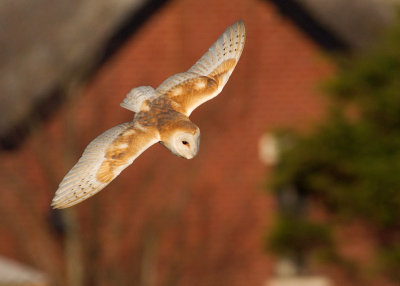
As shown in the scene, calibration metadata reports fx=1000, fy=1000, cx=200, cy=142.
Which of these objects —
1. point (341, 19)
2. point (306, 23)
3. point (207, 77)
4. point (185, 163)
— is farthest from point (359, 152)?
point (207, 77)

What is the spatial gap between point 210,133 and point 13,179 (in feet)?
7.42

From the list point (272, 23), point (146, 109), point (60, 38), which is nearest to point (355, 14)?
point (272, 23)

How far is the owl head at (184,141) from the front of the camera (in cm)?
438

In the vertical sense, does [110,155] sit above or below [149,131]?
below

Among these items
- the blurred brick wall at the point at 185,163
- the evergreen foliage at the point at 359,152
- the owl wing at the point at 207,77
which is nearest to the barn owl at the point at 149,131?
the owl wing at the point at 207,77

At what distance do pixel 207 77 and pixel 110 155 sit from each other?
29.8 inches

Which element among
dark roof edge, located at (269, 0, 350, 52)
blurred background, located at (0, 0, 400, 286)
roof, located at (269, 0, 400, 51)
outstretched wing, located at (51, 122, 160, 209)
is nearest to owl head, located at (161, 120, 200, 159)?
outstretched wing, located at (51, 122, 160, 209)

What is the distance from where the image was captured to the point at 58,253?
11.5 m

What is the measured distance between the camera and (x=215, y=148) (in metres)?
11.6

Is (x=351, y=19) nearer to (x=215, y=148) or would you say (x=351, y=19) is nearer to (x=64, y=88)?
(x=215, y=148)

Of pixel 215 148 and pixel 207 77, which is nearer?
pixel 207 77

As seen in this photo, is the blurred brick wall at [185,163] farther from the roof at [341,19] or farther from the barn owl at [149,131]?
the barn owl at [149,131]

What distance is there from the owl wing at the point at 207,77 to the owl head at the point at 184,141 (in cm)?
33

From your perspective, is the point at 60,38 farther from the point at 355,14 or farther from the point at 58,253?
the point at 355,14
